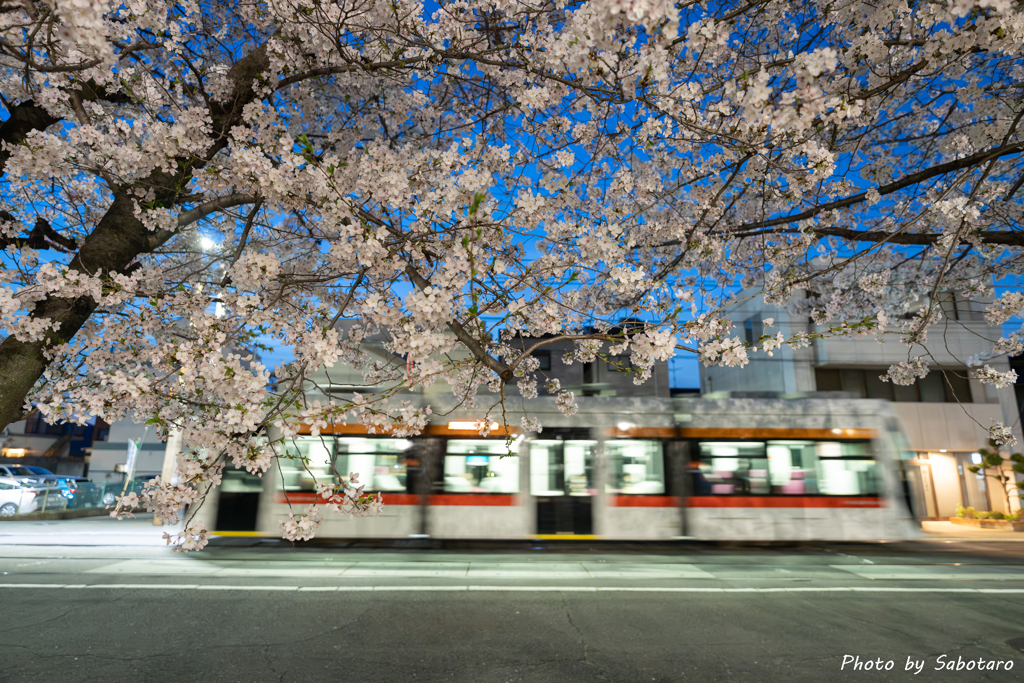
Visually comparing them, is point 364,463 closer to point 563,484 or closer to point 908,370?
point 563,484

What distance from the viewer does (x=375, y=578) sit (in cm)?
859

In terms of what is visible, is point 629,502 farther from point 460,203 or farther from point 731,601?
point 460,203

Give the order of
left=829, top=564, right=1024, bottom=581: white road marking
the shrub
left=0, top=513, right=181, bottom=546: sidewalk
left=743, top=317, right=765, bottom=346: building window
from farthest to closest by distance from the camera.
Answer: left=743, top=317, right=765, bottom=346: building window
the shrub
left=0, top=513, right=181, bottom=546: sidewalk
left=829, top=564, right=1024, bottom=581: white road marking

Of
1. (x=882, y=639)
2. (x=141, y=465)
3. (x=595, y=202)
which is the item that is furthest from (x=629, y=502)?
(x=141, y=465)

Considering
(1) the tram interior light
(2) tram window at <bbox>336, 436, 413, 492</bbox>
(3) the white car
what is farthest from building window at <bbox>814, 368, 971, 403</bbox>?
(3) the white car

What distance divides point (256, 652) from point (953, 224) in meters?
7.95

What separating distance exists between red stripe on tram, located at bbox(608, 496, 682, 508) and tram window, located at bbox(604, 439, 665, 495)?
11cm

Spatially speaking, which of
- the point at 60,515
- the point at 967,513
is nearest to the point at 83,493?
the point at 60,515

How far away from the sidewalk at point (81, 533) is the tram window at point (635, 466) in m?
9.41

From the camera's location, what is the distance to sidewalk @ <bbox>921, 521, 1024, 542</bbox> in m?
15.4

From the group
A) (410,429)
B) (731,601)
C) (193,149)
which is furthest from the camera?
(731,601)

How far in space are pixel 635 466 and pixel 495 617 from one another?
4.72 metres

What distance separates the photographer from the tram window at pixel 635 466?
10.3 metres

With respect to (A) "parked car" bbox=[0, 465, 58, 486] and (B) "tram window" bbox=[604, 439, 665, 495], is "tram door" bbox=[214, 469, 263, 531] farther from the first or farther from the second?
(A) "parked car" bbox=[0, 465, 58, 486]
